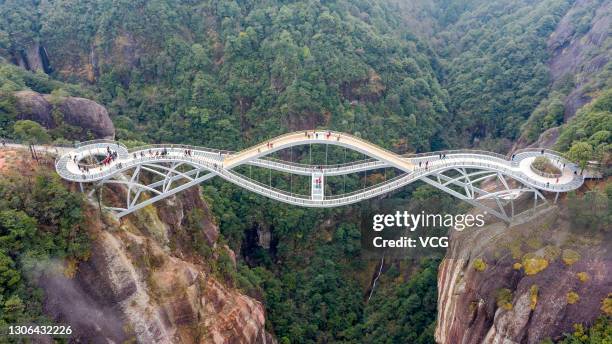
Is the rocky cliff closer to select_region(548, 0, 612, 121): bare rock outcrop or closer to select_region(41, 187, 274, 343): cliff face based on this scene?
select_region(41, 187, 274, 343): cliff face

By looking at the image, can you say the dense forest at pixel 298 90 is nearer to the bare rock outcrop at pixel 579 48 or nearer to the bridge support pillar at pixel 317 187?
the bare rock outcrop at pixel 579 48

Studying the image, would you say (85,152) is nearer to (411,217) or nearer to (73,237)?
(73,237)

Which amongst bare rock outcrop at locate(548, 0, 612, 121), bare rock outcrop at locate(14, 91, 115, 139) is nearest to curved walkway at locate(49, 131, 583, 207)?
bare rock outcrop at locate(14, 91, 115, 139)

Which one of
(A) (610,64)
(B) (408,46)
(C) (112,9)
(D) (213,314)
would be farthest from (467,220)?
(C) (112,9)

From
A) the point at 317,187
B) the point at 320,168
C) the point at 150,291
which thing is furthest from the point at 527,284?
the point at 150,291

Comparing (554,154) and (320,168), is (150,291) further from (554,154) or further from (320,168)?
(554,154)

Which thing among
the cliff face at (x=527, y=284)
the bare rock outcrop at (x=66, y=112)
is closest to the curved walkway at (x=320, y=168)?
the cliff face at (x=527, y=284)
